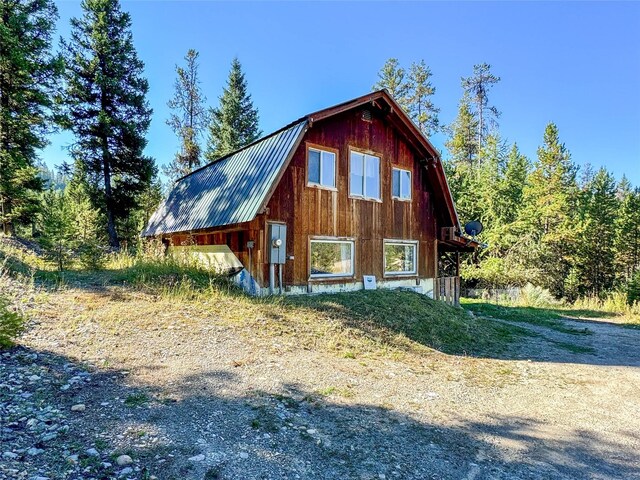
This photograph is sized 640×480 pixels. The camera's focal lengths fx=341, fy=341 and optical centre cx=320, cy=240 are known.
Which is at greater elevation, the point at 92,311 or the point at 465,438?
the point at 92,311

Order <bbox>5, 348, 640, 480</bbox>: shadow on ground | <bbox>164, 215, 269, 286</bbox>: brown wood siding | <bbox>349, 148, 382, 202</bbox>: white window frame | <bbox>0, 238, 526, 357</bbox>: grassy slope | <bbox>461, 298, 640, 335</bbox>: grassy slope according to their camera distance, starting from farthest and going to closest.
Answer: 1. <bbox>461, 298, 640, 335</bbox>: grassy slope
2. <bbox>349, 148, 382, 202</bbox>: white window frame
3. <bbox>164, 215, 269, 286</bbox>: brown wood siding
4. <bbox>0, 238, 526, 357</bbox>: grassy slope
5. <bbox>5, 348, 640, 480</bbox>: shadow on ground

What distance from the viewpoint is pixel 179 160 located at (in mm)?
24438

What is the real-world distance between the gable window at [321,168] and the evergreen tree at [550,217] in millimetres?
18602

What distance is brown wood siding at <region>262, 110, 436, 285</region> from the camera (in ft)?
31.5

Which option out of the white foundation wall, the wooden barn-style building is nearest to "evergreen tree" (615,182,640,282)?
the wooden barn-style building

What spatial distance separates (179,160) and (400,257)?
18754 mm

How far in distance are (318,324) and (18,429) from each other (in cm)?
498

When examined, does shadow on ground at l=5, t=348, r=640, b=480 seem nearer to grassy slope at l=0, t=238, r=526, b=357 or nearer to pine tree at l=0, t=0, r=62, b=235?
grassy slope at l=0, t=238, r=526, b=357

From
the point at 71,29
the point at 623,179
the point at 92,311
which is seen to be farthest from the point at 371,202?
the point at 623,179

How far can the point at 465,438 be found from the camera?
3.57 meters

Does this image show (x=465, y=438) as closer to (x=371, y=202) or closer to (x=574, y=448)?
(x=574, y=448)

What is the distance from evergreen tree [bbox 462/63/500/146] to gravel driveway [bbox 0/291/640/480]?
29.3 m

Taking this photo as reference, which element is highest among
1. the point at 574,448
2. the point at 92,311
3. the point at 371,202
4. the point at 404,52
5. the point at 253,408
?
the point at 404,52

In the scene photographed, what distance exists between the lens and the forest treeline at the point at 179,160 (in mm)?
14406
